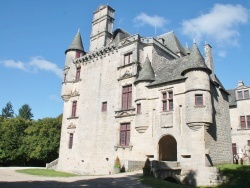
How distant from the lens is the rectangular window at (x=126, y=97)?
21345 millimetres

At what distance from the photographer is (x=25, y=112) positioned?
7269 centimetres

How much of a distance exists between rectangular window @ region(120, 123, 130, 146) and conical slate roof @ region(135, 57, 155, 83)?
156 inches

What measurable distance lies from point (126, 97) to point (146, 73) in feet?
9.57

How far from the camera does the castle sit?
672 inches

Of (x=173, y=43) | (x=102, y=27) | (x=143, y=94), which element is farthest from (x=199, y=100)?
(x=102, y=27)

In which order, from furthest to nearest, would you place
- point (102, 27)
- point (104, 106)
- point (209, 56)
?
point (102, 27)
point (104, 106)
point (209, 56)

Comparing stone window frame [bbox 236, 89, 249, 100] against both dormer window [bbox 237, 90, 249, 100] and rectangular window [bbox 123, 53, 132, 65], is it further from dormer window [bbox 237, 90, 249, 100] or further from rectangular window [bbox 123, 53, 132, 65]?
rectangular window [bbox 123, 53, 132, 65]

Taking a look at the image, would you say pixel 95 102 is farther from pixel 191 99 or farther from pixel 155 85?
pixel 191 99

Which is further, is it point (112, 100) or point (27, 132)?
point (27, 132)

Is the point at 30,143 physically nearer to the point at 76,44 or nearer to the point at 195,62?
the point at 76,44

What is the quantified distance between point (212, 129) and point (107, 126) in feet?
29.8

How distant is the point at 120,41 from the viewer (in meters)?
23.8

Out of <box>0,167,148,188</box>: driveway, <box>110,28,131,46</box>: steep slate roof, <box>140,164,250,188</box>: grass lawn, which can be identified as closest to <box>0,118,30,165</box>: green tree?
<box>110,28,131,46</box>: steep slate roof

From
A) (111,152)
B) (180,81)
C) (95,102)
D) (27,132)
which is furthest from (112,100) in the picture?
(27,132)
